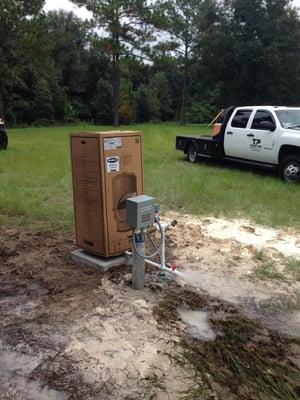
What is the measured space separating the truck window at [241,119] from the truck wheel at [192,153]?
6.22ft

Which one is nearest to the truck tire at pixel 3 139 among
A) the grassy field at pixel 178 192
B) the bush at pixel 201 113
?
the grassy field at pixel 178 192

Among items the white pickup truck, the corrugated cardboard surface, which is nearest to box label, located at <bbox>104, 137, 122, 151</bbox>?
the corrugated cardboard surface

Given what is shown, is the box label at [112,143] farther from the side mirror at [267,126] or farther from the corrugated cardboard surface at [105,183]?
the side mirror at [267,126]

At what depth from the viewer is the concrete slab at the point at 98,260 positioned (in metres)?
4.77

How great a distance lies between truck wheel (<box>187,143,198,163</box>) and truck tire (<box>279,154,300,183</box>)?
3.56 meters

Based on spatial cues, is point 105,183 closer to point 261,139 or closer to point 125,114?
point 261,139

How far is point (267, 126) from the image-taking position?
35.1ft

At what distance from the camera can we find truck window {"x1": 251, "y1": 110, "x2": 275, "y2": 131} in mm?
10766

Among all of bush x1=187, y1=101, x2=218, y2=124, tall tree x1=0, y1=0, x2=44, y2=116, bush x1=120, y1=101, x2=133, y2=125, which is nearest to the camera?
tall tree x1=0, y1=0, x2=44, y2=116

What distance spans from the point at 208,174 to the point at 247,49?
2711 cm

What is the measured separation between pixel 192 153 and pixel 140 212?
9728 mm

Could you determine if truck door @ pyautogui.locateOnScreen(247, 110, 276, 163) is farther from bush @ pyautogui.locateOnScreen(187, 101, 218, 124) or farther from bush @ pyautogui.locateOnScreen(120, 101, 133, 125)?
bush @ pyautogui.locateOnScreen(187, 101, 218, 124)

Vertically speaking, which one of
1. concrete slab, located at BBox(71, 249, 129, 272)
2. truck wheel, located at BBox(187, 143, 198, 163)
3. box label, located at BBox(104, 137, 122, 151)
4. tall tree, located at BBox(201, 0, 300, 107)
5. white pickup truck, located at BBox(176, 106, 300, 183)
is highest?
tall tree, located at BBox(201, 0, 300, 107)

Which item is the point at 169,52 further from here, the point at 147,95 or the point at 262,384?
the point at 262,384
